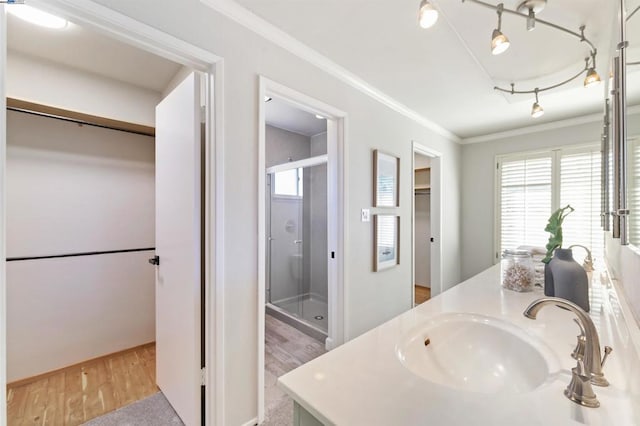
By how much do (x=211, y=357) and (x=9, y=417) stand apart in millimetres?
1437

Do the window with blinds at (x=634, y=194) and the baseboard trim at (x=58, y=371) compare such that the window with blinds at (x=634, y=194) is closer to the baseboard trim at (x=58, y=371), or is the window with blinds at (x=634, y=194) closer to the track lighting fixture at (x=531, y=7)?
the track lighting fixture at (x=531, y=7)

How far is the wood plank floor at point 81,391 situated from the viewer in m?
1.67

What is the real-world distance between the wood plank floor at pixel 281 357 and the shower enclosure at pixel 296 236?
526 millimetres

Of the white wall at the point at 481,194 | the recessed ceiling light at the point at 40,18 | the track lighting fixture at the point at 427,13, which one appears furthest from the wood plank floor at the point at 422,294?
the recessed ceiling light at the point at 40,18

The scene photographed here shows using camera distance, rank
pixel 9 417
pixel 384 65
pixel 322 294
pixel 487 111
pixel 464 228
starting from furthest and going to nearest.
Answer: pixel 464 228
pixel 322 294
pixel 487 111
pixel 384 65
pixel 9 417

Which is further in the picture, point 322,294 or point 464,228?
point 464,228

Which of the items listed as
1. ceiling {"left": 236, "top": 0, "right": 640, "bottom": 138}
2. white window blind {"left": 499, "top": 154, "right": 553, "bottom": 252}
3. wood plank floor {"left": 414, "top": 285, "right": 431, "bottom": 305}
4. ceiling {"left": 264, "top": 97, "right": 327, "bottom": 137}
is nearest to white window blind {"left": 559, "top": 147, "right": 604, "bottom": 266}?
white window blind {"left": 499, "top": 154, "right": 553, "bottom": 252}

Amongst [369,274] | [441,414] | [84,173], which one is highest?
[84,173]

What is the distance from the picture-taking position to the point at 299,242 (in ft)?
12.5

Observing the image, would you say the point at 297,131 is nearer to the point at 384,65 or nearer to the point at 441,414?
the point at 384,65

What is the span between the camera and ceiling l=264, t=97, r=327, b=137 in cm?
312

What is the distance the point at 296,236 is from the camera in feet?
12.5

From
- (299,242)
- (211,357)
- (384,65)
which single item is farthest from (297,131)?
(211,357)

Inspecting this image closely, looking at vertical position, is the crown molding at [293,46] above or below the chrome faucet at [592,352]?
above
